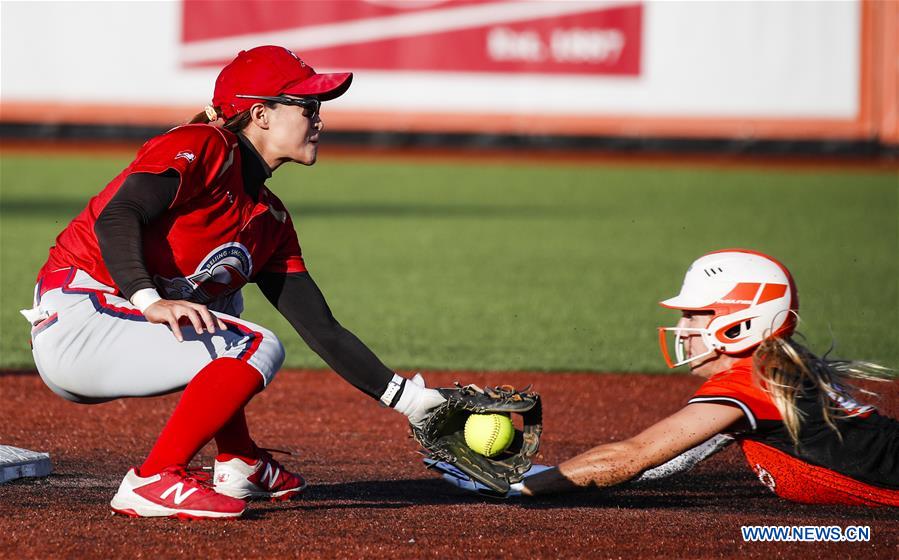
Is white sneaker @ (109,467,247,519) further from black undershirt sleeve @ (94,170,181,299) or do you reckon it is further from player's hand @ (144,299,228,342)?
black undershirt sleeve @ (94,170,181,299)

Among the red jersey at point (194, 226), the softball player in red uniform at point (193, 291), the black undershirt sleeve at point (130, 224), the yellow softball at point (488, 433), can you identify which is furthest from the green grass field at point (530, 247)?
the black undershirt sleeve at point (130, 224)

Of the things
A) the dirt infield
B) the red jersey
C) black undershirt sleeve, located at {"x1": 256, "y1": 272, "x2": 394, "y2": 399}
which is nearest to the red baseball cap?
the red jersey

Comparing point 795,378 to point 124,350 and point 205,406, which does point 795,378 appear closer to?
point 205,406

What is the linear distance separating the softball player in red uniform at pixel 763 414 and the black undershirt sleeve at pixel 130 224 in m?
1.34

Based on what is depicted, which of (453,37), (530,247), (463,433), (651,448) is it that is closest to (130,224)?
(463,433)

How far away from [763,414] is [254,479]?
1.73 meters

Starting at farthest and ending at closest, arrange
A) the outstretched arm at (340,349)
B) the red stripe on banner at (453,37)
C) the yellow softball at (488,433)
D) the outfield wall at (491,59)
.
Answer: the red stripe on banner at (453,37) < the outfield wall at (491,59) < the yellow softball at (488,433) < the outstretched arm at (340,349)

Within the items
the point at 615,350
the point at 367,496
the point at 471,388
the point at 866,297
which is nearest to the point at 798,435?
the point at 471,388

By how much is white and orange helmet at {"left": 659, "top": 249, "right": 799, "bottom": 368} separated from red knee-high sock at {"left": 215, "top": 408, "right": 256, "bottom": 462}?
5.11 feet

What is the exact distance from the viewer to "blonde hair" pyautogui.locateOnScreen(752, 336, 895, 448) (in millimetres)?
4211

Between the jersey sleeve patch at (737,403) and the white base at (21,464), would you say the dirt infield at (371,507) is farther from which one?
the jersey sleeve patch at (737,403)

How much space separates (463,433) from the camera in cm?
446

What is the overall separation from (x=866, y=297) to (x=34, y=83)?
50.9 feet

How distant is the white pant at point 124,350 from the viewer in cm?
383
